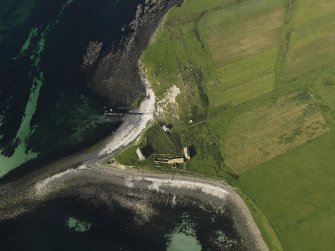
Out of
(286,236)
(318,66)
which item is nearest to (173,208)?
(286,236)

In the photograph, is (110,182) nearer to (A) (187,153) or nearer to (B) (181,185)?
(B) (181,185)

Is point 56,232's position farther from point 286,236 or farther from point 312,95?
point 312,95

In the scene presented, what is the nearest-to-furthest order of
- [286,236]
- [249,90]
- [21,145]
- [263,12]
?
[286,236], [21,145], [249,90], [263,12]

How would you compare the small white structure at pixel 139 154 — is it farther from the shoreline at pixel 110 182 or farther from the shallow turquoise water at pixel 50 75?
the shallow turquoise water at pixel 50 75

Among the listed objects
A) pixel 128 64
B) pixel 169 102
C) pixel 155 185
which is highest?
pixel 128 64

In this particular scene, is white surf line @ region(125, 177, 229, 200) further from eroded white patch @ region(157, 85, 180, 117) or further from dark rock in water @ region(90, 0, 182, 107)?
dark rock in water @ region(90, 0, 182, 107)

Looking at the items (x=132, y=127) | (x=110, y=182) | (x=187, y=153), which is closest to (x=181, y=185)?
(x=187, y=153)

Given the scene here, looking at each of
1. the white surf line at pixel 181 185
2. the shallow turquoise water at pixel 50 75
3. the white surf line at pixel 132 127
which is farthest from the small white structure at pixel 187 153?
the shallow turquoise water at pixel 50 75
